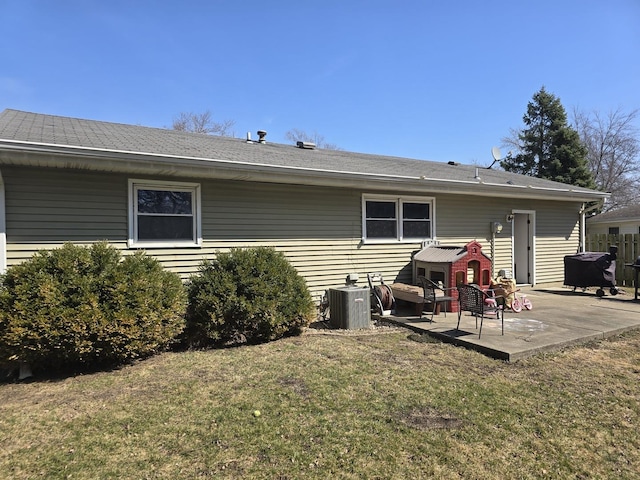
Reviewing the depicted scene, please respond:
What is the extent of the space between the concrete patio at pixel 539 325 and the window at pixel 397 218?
157cm

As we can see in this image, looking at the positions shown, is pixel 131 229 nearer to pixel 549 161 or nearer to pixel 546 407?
pixel 546 407

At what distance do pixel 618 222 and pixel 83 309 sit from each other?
87.4 ft

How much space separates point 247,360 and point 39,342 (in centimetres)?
230

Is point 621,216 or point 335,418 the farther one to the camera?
point 621,216

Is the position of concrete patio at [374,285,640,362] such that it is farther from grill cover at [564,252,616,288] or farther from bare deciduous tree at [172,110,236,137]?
bare deciduous tree at [172,110,236,137]

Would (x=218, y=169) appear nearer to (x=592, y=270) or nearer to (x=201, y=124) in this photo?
(x=592, y=270)

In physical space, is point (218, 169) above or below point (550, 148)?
below

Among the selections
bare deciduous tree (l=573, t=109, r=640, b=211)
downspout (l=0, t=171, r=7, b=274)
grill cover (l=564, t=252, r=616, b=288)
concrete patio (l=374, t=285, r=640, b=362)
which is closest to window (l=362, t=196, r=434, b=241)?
concrete patio (l=374, t=285, r=640, b=362)

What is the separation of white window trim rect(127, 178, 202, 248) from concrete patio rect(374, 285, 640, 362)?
3.79m

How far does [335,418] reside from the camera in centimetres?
322

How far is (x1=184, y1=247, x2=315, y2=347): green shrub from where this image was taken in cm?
531

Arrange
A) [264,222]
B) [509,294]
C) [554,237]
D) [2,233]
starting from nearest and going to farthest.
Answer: [2,233] < [264,222] < [509,294] < [554,237]

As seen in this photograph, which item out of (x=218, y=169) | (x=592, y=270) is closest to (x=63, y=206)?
(x=218, y=169)

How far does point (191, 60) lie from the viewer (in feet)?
43.0
